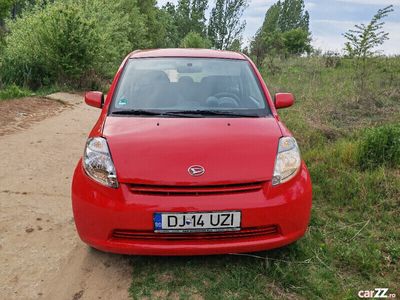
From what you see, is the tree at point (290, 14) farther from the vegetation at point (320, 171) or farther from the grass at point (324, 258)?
the grass at point (324, 258)

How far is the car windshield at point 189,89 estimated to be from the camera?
3.11 meters

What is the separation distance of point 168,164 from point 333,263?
4.72 ft

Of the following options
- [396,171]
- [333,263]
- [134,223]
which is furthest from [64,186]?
[396,171]

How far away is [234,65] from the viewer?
376 centimetres

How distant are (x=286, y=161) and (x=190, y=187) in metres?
0.70

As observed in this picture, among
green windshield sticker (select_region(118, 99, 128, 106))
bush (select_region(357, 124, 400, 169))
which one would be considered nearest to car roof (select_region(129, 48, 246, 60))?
green windshield sticker (select_region(118, 99, 128, 106))

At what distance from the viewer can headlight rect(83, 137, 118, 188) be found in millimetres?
2408

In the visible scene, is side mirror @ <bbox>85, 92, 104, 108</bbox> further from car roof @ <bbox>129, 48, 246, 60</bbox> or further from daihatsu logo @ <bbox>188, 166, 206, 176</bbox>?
daihatsu logo @ <bbox>188, 166, 206, 176</bbox>

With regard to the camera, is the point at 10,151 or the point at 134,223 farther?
the point at 10,151

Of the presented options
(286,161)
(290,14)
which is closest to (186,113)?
(286,161)

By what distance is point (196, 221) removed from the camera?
2.29m

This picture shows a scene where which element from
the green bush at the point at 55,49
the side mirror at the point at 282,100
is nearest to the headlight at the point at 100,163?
the side mirror at the point at 282,100

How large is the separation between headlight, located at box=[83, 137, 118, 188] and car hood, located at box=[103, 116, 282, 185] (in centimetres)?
4

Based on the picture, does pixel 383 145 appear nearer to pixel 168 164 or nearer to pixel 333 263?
pixel 333 263
